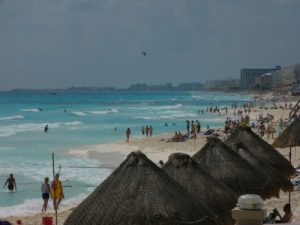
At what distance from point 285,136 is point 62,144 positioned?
20.8 metres

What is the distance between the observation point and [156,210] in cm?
761

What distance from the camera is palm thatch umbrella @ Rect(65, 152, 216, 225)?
7.57 metres

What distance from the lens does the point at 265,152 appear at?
13914 millimetres

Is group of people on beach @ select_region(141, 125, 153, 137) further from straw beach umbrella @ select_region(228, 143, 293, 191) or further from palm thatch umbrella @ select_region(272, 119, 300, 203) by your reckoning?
straw beach umbrella @ select_region(228, 143, 293, 191)

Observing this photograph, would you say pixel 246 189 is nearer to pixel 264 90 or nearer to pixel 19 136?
pixel 19 136

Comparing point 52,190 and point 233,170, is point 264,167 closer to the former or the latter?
point 233,170

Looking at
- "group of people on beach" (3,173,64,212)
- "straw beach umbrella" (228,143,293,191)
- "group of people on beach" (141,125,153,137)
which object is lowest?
"group of people on beach" (141,125,153,137)

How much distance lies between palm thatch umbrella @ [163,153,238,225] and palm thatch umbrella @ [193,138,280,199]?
A: 1.57 metres

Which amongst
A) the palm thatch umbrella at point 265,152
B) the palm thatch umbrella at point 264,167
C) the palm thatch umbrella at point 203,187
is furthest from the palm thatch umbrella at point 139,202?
the palm thatch umbrella at point 265,152

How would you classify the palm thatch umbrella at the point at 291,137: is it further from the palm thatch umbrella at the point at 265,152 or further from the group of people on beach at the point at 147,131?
the group of people on beach at the point at 147,131

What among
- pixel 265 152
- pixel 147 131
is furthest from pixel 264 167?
pixel 147 131

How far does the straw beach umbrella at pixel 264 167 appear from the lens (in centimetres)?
1242

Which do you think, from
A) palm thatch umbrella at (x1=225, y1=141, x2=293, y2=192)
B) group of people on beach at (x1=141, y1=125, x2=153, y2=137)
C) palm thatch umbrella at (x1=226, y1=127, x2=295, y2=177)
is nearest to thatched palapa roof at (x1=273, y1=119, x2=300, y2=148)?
palm thatch umbrella at (x1=226, y1=127, x2=295, y2=177)

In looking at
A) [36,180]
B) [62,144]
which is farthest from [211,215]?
[62,144]
